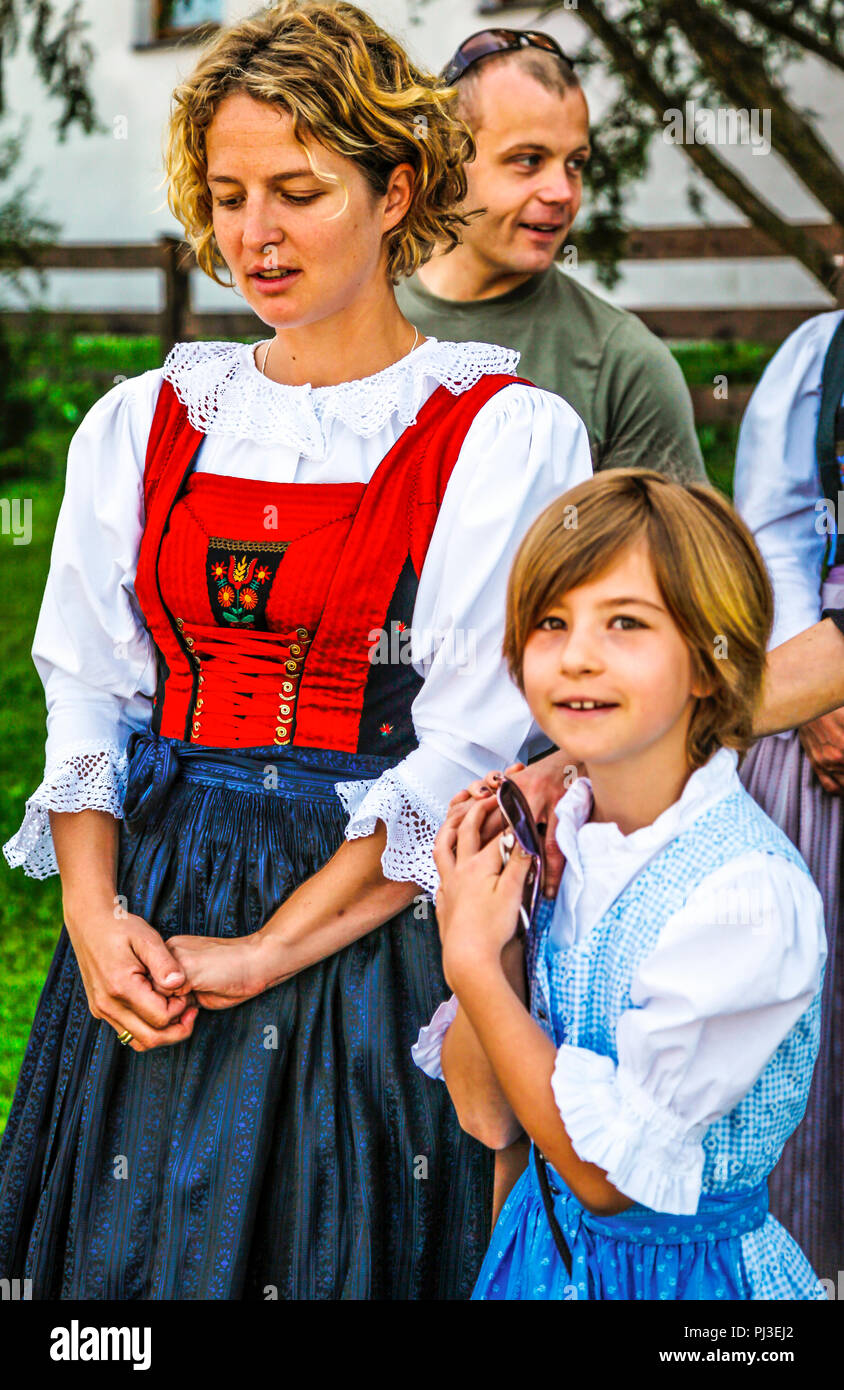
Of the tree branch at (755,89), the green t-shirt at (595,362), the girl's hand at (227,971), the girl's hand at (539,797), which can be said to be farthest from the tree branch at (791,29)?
the girl's hand at (227,971)

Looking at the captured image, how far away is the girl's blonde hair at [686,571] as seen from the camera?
58.5 inches

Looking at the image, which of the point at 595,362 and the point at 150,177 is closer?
the point at 595,362

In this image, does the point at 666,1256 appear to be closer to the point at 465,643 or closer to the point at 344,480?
the point at 465,643

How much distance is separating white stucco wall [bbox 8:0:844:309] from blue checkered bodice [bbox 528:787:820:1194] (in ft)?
13.6

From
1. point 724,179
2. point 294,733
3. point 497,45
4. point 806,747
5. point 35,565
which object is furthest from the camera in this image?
point 35,565

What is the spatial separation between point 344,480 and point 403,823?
0.42m

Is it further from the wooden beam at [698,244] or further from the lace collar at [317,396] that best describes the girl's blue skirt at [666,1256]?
the wooden beam at [698,244]

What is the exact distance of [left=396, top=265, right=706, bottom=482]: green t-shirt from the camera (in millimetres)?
2598

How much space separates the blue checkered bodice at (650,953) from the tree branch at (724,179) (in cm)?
292

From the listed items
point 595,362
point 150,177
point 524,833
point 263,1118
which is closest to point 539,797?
point 524,833

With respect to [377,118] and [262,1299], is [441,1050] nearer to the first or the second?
[262,1299]

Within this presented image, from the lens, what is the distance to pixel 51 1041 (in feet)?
6.26

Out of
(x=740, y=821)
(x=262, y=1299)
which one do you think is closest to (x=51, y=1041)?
(x=262, y=1299)

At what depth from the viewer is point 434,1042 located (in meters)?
1.69
